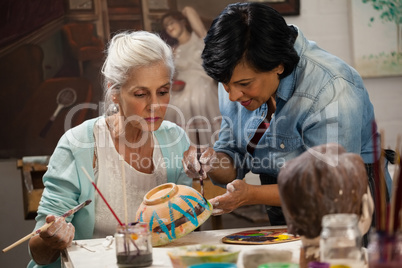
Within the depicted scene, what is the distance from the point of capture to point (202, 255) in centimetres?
114

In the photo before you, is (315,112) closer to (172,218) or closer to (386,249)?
(172,218)

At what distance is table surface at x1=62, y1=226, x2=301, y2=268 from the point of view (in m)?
1.41

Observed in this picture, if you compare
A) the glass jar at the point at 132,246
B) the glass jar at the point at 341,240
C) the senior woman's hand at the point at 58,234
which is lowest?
the senior woman's hand at the point at 58,234

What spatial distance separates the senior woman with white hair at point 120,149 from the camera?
6.20 feet

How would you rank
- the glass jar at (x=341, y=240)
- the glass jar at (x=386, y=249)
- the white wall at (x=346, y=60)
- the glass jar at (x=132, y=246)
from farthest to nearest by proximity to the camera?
the white wall at (x=346, y=60)
the glass jar at (x=132, y=246)
the glass jar at (x=341, y=240)
the glass jar at (x=386, y=249)

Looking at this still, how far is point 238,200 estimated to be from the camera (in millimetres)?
1754

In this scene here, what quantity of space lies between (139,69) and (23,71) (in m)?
1.13

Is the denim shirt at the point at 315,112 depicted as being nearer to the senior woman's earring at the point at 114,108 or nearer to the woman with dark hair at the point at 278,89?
the woman with dark hair at the point at 278,89

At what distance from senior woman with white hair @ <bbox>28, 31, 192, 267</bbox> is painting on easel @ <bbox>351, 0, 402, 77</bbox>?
53.3 inches

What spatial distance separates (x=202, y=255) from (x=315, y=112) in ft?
2.48

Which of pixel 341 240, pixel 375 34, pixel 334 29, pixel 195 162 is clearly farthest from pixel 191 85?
pixel 341 240

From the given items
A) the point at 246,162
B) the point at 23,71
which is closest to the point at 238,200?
the point at 246,162

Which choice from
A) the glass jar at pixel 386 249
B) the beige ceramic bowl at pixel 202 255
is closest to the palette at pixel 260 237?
the beige ceramic bowl at pixel 202 255

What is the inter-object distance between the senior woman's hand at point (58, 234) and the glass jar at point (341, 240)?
0.87 m
